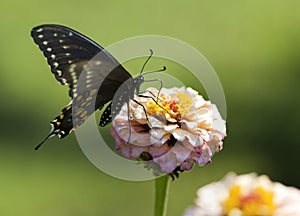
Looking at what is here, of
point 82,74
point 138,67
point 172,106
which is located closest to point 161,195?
point 172,106

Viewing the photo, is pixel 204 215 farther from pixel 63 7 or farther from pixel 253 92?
pixel 63 7

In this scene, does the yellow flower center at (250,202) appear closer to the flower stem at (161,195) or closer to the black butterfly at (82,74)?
the flower stem at (161,195)

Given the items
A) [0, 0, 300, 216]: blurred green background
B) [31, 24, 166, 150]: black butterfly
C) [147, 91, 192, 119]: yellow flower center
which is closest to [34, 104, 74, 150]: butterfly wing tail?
[31, 24, 166, 150]: black butterfly

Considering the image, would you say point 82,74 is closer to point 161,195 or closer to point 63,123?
point 63,123

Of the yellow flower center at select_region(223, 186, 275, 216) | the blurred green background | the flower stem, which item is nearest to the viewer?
the yellow flower center at select_region(223, 186, 275, 216)

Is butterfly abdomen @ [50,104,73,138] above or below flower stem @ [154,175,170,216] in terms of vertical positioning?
above

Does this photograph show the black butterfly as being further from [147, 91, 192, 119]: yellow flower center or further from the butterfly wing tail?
[147, 91, 192, 119]: yellow flower center

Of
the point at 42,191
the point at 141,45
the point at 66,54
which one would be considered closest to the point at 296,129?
the point at 141,45
